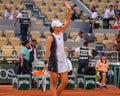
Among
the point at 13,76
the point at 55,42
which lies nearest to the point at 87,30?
the point at 13,76

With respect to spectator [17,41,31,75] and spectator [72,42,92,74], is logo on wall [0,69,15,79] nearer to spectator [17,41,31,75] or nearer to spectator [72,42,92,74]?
spectator [17,41,31,75]

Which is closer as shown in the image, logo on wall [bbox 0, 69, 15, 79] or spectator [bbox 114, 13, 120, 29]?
logo on wall [bbox 0, 69, 15, 79]

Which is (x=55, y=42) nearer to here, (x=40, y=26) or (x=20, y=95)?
(x=20, y=95)

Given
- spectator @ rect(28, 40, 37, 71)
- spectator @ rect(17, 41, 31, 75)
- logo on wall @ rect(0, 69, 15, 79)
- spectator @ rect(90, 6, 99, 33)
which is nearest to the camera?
spectator @ rect(17, 41, 31, 75)

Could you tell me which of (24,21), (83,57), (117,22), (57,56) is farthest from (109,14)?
(57,56)

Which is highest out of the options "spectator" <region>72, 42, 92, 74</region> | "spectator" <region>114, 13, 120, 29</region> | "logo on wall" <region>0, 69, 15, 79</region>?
"spectator" <region>114, 13, 120, 29</region>

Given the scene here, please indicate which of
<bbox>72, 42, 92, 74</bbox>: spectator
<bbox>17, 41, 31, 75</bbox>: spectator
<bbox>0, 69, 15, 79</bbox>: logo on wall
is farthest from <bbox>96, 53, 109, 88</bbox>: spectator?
<bbox>0, 69, 15, 79</bbox>: logo on wall

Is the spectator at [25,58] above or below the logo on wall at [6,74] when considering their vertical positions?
above

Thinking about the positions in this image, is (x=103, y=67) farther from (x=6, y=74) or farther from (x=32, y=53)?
(x=6, y=74)

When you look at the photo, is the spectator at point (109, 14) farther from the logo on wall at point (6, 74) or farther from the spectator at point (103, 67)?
the logo on wall at point (6, 74)

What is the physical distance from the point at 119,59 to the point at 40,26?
13.8 feet

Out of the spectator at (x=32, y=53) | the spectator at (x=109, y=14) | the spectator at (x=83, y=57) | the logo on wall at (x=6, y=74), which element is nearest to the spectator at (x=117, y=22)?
the spectator at (x=109, y=14)

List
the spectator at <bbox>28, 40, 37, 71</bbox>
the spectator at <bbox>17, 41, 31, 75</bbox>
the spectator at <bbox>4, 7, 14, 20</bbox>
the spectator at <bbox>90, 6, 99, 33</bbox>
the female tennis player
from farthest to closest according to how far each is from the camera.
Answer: the spectator at <bbox>90, 6, 99, 33</bbox>, the spectator at <bbox>4, 7, 14, 20</bbox>, the spectator at <bbox>28, 40, 37, 71</bbox>, the spectator at <bbox>17, 41, 31, 75</bbox>, the female tennis player

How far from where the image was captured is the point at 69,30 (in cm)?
2561
